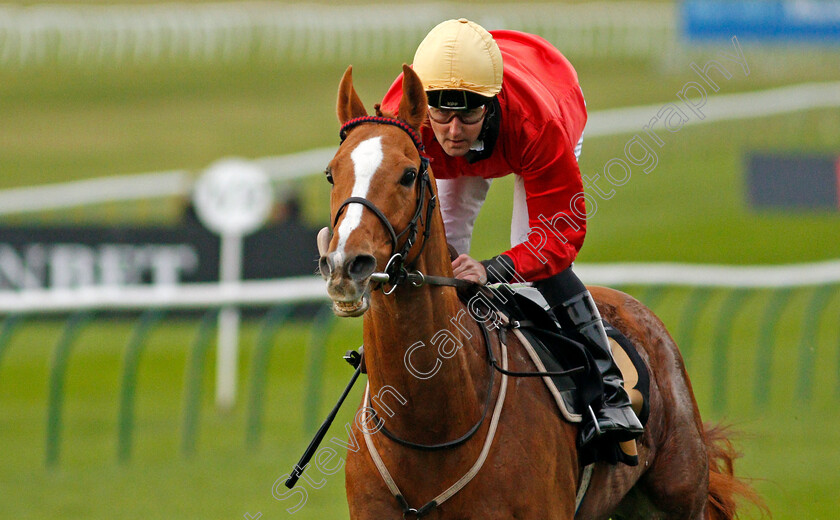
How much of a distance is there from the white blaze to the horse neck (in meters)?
0.35

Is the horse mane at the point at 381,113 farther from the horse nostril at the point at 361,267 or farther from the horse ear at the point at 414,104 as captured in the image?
the horse nostril at the point at 361,267

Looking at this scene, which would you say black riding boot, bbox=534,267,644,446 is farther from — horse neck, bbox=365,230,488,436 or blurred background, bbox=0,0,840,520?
blurred background, bbox=0,0,840,520

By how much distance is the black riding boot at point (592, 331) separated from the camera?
4184 mm

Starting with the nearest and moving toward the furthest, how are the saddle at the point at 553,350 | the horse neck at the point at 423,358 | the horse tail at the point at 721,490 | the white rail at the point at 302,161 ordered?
the horse neck at the point at 423,358 < the saddle at the point at 553,350 < the horse tail at the point at 721,490 < the white rail at the point at 302,161

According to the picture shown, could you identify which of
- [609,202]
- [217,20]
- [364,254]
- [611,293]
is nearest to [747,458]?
[611,293]

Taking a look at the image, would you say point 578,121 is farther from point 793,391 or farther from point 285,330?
point 285,330

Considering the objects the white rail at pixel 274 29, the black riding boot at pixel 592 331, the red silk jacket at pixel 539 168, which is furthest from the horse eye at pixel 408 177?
the white rail at pixel 274 29

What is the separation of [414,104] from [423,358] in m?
0.73

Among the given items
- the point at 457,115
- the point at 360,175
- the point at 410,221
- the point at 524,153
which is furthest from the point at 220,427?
the point at 360,175

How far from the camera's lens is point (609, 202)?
20.8m

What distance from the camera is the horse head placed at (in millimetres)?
3096

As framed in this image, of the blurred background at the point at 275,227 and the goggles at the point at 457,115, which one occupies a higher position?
the goggles at the point at 457,115

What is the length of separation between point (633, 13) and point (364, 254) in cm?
3474

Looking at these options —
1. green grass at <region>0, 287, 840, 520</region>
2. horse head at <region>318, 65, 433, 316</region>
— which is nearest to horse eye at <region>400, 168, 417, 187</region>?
horse head at <region>318, 65, 433, 316</region>
